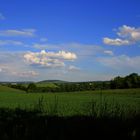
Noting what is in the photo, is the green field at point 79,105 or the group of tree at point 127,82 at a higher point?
the group of tree at point 127,82

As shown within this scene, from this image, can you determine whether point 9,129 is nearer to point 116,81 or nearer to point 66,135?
point 66,135

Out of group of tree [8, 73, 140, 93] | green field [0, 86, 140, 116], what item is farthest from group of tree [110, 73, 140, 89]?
green field [0, 86, 140, 116]

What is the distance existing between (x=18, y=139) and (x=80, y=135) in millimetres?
1399

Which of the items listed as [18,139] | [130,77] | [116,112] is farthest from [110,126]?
[130,77]

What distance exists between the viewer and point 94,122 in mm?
9242

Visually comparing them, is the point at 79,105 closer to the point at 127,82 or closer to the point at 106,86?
the point at 127,82

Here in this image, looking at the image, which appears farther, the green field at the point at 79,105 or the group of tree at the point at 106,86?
the group of tree at the point at 106,86

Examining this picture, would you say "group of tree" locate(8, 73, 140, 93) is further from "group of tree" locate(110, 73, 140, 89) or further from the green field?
the green field

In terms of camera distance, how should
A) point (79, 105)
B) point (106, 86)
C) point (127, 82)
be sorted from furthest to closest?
point (106, 86), point (127, 82), point (79, 105)

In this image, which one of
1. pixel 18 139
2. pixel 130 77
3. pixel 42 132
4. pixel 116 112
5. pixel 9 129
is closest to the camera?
pixel 18 139

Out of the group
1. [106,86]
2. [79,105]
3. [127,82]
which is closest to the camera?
[79,105]

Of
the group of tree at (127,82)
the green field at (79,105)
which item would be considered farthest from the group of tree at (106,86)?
the green field at (79,105)

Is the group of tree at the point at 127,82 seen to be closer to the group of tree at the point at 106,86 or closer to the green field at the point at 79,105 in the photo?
the group of tree at the point at 106,86

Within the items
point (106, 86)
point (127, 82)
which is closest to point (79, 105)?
point (127, 82)
